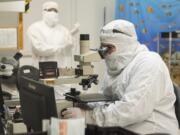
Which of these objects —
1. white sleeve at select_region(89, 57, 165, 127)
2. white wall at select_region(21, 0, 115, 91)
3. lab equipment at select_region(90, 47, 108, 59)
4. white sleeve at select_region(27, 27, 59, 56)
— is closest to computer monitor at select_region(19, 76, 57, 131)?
white sleeve at select_region(89, 57, 165, 127)

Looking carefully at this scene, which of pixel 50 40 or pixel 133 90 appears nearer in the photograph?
pixel 133 90

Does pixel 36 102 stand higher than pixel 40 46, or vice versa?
pixel 40 46

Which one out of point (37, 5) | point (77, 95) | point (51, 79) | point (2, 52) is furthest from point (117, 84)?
point (37, 5)

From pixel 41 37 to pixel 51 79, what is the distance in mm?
2096

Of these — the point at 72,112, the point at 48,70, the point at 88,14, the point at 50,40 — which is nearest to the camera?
the point at 72,112

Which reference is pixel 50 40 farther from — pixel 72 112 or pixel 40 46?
pixel 72 112

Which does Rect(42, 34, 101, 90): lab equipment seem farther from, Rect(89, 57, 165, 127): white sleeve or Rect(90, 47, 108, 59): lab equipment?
Rect(89, 57, 165, 127): white sleeve

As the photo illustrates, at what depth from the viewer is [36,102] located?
1651 mm

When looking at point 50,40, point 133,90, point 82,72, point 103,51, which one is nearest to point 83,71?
point 82,72

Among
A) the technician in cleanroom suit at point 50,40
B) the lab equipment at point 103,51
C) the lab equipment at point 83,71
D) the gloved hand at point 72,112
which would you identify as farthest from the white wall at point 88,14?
the gloved hand at point 72,112

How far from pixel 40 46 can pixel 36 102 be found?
2826 mm

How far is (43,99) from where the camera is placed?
1575 mm

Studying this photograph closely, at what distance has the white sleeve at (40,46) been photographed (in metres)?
4.40

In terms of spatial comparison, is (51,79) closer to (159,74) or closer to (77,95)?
(77,95)
